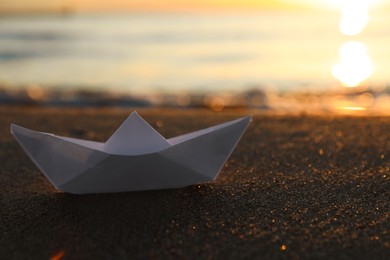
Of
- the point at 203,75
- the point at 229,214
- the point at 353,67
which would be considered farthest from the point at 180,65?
the point at 229,214

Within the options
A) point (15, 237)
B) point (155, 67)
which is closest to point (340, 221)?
point (15, 237)

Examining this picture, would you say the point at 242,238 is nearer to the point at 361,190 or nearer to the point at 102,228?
the point at 102,228

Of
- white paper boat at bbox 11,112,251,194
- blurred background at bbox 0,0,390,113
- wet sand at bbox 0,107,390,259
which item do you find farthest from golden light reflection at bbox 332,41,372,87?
white paper boat at bbox 11,112,251,194

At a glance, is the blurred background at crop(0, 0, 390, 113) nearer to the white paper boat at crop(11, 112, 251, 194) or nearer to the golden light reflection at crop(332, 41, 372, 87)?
the golden light reflection at crop(332, 41, 372, 87)

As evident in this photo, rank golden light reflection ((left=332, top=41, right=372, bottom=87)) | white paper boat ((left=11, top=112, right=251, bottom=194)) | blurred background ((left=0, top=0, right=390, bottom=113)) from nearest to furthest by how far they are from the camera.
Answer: white paper boat ((left=11, top=112, right=251, bottom=194)), blurred background ((left=0, top=0, right=390, bottom=113)), golden light reflection ((left=332, top=41, right=372, bottom=87))

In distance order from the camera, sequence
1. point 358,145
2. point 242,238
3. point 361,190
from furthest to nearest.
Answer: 1. point 358,145
2. point 361,190
3. point 242,238

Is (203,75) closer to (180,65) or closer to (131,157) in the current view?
(180,65)
